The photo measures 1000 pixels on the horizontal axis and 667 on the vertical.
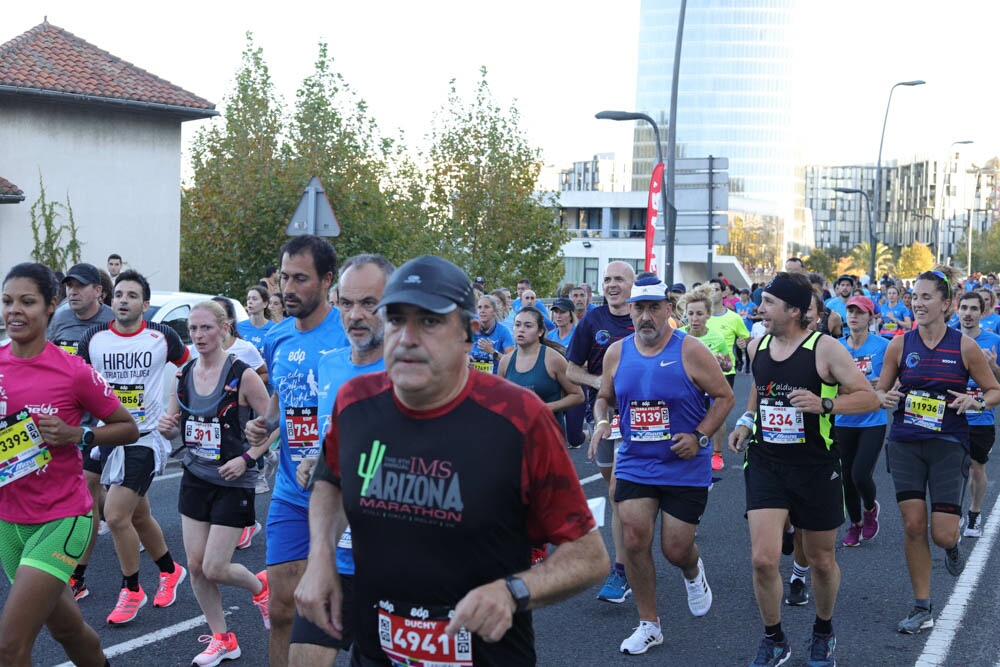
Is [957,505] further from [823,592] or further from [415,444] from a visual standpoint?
[415,444]

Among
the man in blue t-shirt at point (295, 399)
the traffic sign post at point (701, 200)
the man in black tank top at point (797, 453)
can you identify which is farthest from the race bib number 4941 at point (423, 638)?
the traffic sign post at point (701, 200)

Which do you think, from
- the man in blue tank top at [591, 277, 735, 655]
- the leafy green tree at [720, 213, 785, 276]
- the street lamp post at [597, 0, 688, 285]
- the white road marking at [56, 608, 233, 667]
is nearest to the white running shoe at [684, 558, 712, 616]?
the man in blue tank top at [591, 277, 735, 655]

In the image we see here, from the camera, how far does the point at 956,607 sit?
710 cm

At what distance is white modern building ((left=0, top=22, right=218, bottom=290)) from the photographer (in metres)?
26.6

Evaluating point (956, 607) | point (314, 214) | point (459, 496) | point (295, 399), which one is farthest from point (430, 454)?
point (314, 214)

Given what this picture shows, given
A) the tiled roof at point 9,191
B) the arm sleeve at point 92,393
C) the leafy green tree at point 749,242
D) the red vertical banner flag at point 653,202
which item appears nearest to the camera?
the arm sleeve at point 92,393

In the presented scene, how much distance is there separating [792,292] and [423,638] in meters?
3.87

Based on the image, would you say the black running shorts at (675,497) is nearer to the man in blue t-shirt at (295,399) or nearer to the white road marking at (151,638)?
the man in blue t-shirt at (295,399)

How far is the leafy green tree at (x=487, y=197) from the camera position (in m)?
35.7

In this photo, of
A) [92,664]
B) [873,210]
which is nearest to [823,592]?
[92,664]

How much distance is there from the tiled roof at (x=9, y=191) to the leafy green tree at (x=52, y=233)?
0.80 meters

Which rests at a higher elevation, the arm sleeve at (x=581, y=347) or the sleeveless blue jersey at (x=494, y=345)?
the arm sleeve at (x=581, y=347)

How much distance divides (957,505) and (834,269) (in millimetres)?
125486

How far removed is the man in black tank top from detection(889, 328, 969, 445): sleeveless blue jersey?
43.8 inches
